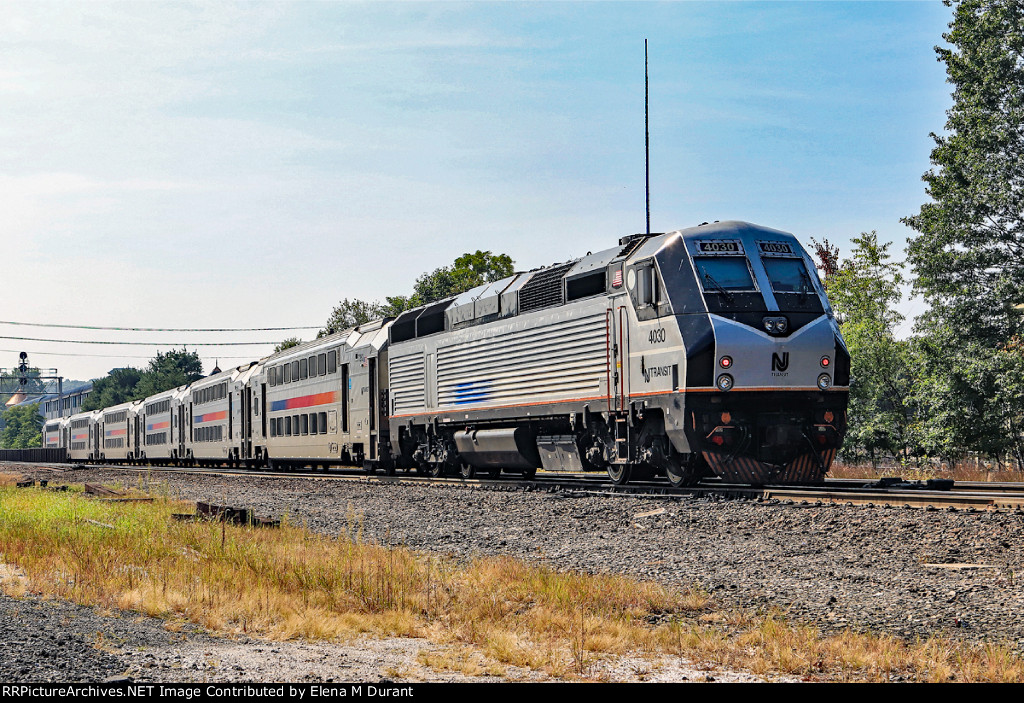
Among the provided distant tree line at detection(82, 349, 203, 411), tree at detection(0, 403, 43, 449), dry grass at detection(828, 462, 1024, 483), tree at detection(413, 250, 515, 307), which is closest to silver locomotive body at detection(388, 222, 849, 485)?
dry grass at detection(828, 462, 1024, 483)

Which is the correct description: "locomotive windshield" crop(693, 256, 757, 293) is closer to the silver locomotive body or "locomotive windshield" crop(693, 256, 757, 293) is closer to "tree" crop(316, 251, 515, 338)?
the silver locomotive body

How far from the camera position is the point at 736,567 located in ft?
32.3

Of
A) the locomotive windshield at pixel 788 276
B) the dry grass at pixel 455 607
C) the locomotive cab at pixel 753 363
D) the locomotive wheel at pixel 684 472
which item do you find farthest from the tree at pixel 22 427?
the dry grass at pixel 455 607

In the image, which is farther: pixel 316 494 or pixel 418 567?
pixel 316 494

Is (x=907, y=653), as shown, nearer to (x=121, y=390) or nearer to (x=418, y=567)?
(x=418, y=567)

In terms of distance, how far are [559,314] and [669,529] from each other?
714 centimetres

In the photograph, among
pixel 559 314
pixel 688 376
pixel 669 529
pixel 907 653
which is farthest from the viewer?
pixel 559 314

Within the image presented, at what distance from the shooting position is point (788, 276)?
1616 centimetres

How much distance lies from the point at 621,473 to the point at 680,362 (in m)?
3.11

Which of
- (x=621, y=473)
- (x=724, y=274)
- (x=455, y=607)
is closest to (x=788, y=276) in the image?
(x=724, y=274)

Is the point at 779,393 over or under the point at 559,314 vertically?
under

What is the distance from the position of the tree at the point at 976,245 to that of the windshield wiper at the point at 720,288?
15037mm

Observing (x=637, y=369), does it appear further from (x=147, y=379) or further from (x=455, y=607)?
(x=147, y=379)

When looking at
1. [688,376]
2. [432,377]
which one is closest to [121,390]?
[432,377]
